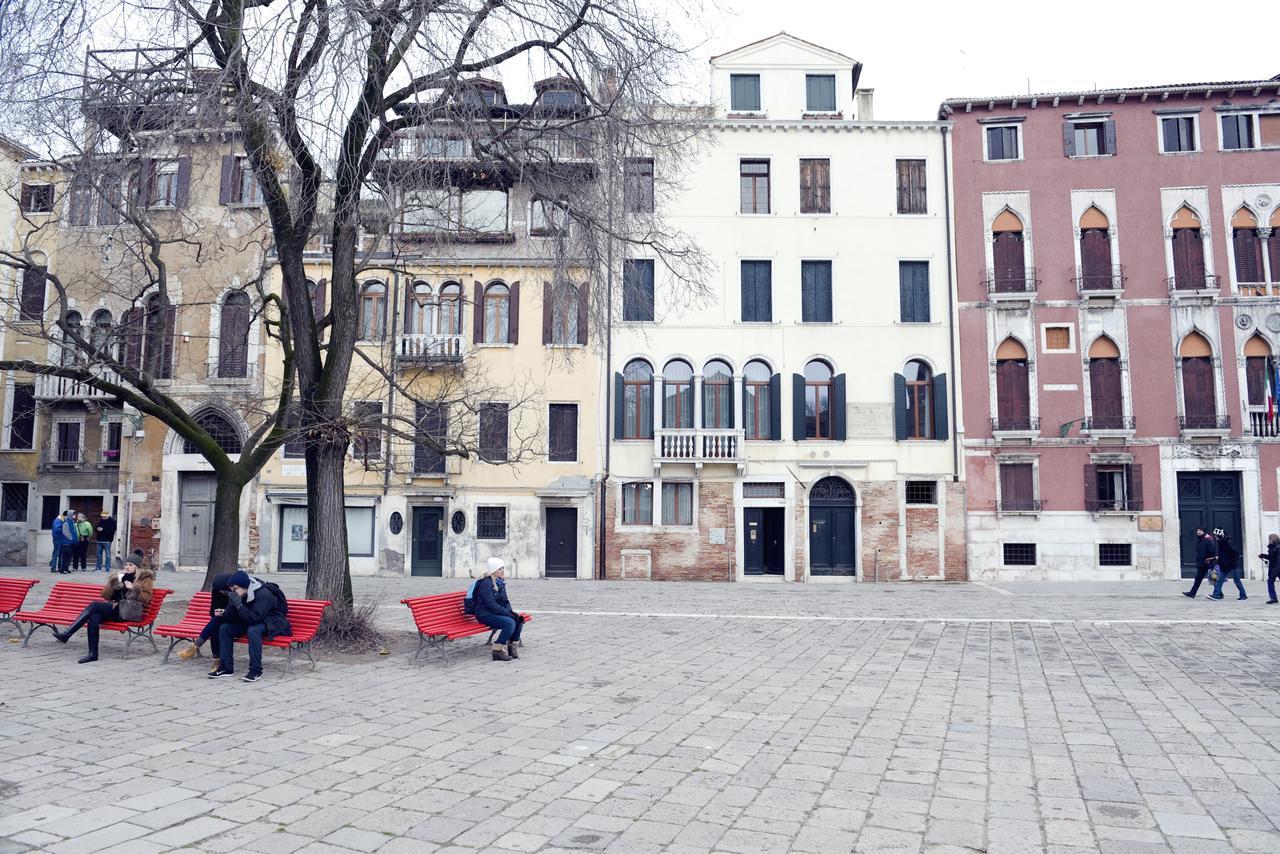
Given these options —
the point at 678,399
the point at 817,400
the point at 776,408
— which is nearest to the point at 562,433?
the point at 678,399

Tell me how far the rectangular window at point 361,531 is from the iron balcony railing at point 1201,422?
2434 centimetres

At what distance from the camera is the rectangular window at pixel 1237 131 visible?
26.7 metres

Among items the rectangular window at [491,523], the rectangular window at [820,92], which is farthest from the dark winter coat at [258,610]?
the rectangular window at [820,92]

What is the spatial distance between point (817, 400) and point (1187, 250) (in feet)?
39.8

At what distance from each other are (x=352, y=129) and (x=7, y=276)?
22.5 m

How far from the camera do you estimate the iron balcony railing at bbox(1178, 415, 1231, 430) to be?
84.3 feet

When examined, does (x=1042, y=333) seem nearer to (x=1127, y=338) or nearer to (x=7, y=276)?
(x=1127, y=338)

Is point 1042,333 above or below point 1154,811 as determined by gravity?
above

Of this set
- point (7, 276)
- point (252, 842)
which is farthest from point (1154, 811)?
point (7, 276)

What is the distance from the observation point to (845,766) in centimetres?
660

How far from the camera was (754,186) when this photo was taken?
27.6 metres

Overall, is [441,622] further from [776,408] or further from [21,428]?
[21,428]

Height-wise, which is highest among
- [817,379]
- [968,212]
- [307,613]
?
[968,212]

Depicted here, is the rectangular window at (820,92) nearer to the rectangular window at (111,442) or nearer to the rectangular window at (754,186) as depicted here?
the rectangular window at (754,186)
